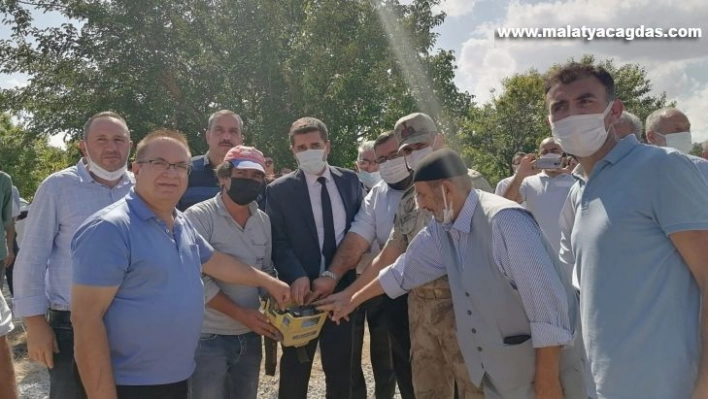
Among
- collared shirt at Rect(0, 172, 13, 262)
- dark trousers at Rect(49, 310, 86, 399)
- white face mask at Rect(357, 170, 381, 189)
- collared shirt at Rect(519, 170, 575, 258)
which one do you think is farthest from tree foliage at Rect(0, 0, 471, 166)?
dark trousers at Rect(49, 310, 86, 399)

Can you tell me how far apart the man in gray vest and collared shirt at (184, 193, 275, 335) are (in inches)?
55.2

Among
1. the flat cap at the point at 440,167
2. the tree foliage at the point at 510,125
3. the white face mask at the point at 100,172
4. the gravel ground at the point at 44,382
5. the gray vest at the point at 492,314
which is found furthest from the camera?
the tree foliage at the point at 510,125

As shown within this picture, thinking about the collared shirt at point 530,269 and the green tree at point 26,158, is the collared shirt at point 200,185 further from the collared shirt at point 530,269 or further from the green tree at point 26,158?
the green tree at point 26,158

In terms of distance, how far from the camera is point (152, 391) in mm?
2457

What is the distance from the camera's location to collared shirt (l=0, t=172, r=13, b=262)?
6328 mm

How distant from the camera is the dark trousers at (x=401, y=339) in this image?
403 centimetres

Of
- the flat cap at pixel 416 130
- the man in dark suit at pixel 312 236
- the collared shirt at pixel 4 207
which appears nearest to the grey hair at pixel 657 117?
the flat cap at pixel 416 130

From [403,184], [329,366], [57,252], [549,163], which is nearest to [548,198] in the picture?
[549,163]

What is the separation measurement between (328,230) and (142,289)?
185cm

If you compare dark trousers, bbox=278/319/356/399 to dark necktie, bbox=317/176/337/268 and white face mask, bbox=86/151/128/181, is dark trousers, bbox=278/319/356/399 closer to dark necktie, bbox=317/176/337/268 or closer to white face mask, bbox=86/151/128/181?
dark necktie, bbox=317/176/337/268

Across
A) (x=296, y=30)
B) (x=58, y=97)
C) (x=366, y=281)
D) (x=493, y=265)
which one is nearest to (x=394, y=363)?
(x=366, y=281)

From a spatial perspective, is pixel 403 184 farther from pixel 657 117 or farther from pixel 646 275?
pixel 657 117

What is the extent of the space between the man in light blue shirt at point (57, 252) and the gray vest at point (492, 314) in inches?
88.5

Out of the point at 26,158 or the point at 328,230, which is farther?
the point at 26,158
